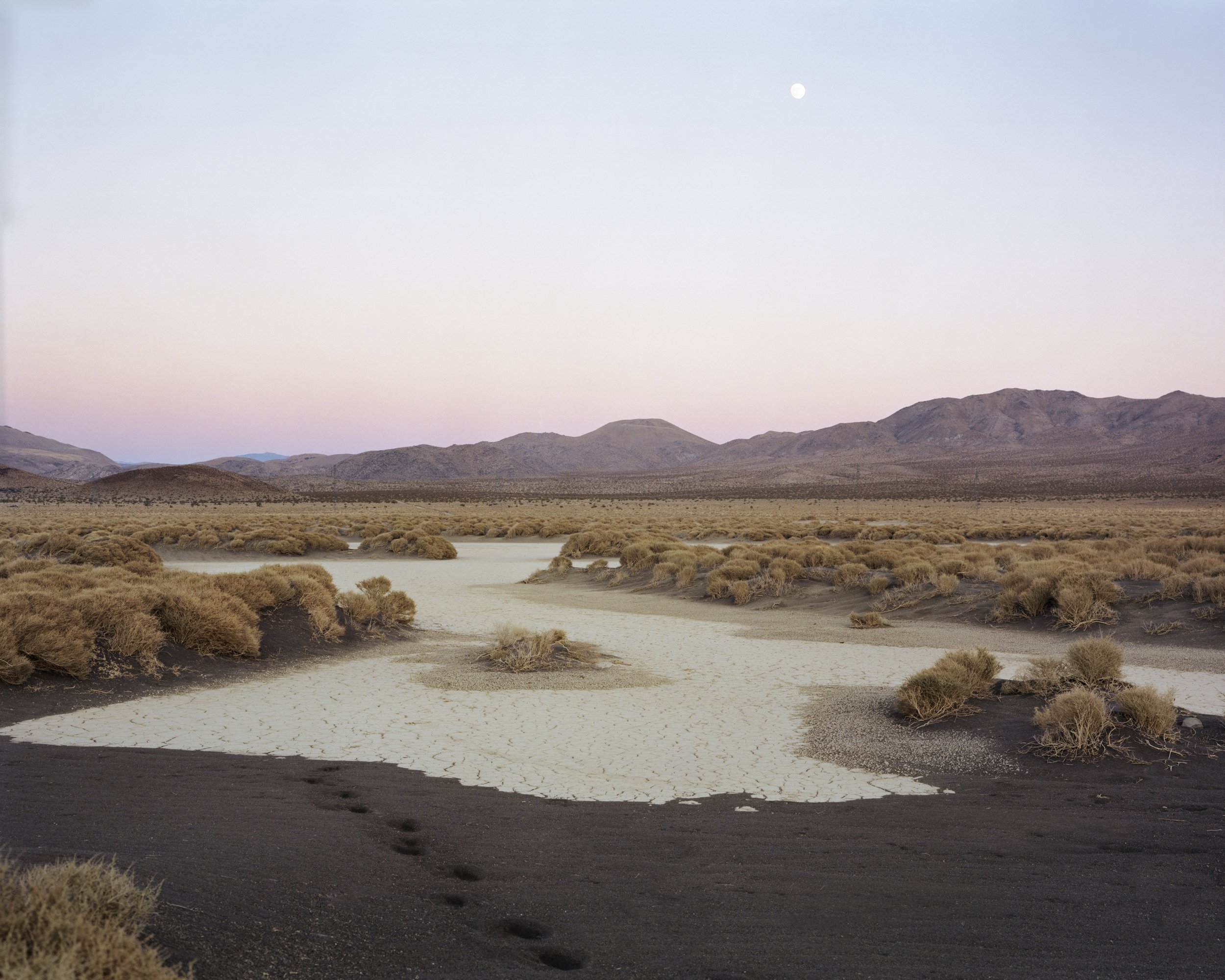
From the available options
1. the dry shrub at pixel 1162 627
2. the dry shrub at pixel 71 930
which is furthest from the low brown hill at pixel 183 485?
the dry shrub at pixel 71 930

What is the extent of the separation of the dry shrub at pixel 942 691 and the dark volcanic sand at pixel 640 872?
1796 millimetres

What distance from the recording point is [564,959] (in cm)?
415

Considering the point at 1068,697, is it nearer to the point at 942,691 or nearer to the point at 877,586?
the point at 942,691

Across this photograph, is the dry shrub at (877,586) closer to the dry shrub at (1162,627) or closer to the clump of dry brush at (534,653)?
the dry shrub at (1162,627)

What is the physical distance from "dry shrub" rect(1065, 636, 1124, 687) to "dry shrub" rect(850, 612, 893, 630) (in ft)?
20.0

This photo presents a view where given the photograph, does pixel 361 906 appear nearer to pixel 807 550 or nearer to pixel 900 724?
pixel 900 724

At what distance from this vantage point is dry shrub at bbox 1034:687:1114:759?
768 cm

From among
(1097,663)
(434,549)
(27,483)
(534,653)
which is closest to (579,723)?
(534,653)

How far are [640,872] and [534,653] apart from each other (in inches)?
279

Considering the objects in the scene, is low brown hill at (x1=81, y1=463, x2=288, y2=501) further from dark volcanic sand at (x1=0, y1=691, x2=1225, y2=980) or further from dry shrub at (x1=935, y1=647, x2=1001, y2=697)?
dark volcanic sand at (x1=0, y1=691, x2=1225, y2=980)

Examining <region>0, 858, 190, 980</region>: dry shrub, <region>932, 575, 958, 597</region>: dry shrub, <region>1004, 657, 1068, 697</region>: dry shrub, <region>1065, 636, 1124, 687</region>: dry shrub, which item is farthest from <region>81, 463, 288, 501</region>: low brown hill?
<region>0, 858, 190, 980</region>: dry shrub

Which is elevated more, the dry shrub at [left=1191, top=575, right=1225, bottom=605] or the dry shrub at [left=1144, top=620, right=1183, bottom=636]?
the dry shrub at [left=1191, top=575, right=1225, bottom=605]

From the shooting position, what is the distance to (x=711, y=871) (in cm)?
528

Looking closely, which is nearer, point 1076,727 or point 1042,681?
point 1076,727
